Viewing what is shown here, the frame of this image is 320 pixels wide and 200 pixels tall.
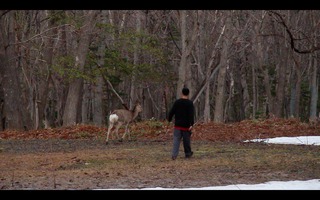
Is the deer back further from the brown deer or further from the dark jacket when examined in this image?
the dark jacket

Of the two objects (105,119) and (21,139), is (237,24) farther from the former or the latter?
(21,139)

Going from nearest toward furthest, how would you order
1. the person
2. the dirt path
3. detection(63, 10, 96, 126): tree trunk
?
the dirt path < the person < detection(63, 10, 96, 126): tree trunk

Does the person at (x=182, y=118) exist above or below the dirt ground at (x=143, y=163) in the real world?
above

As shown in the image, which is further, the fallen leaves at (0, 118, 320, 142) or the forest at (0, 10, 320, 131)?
the forest at (0, 10, 320, 131)

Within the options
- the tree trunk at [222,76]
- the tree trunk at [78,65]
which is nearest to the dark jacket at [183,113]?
the tree trunk at [78,65]

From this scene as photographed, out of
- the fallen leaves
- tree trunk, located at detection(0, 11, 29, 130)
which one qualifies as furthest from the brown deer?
tree trunk, located at detection(0, 11, 29, 130)

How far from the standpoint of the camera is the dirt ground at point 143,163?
14302 mm

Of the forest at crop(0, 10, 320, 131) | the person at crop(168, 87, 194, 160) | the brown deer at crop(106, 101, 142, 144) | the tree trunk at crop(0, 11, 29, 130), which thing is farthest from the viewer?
the forest at crop(0, 10, 320, 131)

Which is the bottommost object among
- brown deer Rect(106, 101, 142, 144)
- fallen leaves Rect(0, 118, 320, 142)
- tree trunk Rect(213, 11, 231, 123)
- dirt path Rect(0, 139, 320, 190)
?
dirt path Rect(0, 139, 320, 190)

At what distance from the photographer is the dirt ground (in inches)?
563

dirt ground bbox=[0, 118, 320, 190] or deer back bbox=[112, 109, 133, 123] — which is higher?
deer back bbox=[112, 109, 133, 123]

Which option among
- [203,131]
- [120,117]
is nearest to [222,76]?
[203,131]

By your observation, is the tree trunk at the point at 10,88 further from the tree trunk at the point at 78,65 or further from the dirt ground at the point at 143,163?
the dirt ground at the point at 143,163

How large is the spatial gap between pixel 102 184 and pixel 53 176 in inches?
86.8
